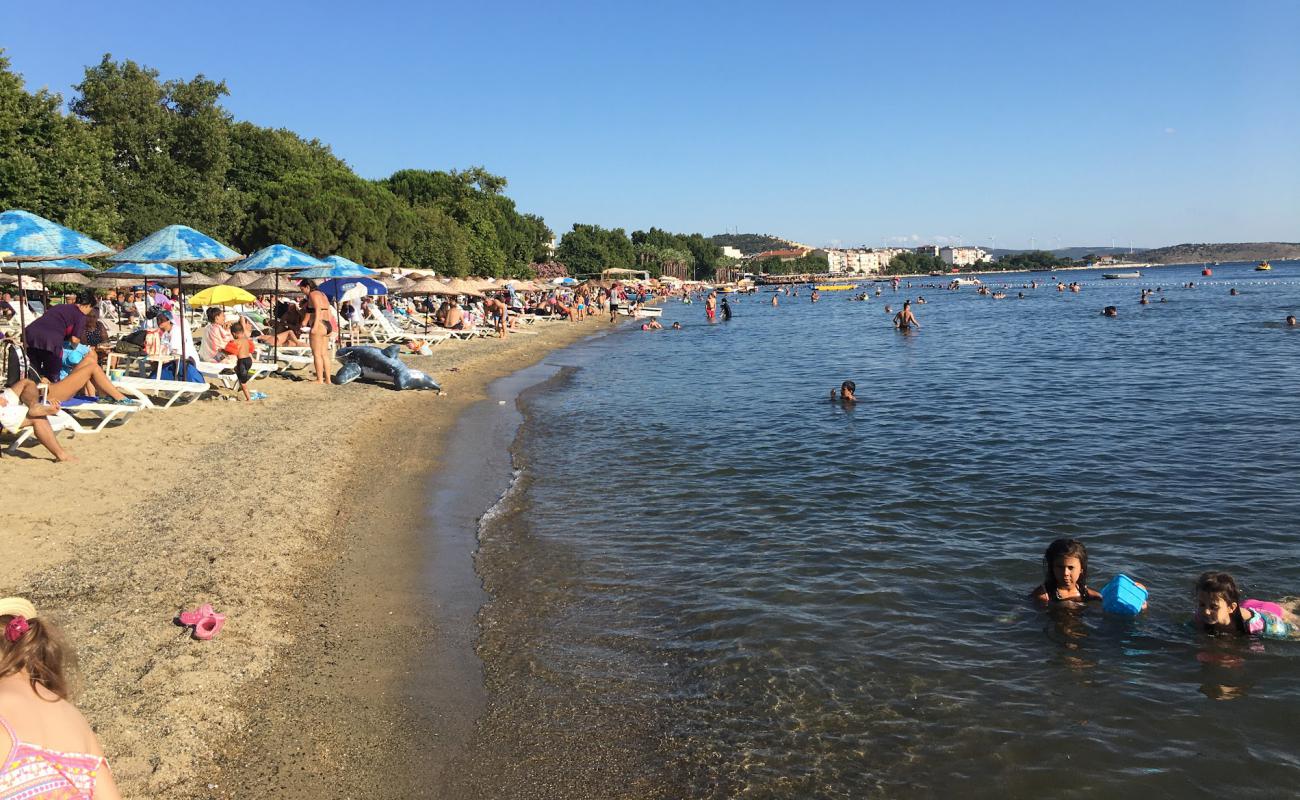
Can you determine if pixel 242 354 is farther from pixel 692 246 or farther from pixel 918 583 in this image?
pixel 692 246

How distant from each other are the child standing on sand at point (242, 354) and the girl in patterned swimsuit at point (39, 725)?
39.7ft

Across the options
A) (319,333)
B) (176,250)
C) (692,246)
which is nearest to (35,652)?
(176,250)

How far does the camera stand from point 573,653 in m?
5.99

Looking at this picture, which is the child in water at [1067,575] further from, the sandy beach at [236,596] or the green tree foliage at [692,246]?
the green tree foliage at [692,246]

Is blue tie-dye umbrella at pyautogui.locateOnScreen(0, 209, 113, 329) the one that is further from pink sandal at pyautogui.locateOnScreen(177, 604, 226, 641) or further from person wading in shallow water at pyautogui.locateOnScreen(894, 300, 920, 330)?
person wading in shallow water at pyautogui.locateOnScreen(894, 300, 920, 330)

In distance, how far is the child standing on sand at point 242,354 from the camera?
44.6 ft

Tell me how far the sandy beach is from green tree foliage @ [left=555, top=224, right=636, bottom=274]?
10054 cm

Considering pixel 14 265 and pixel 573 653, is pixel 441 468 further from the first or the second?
pixel 14 265

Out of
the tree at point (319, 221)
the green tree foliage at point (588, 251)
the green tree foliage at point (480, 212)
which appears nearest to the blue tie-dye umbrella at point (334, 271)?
the tree at point (319, 221)

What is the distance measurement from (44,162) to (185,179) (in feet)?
59.8

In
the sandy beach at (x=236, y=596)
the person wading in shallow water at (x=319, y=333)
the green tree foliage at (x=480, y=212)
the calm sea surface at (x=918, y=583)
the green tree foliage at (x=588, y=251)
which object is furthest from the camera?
the green tree foliage at (x=588, y=251)

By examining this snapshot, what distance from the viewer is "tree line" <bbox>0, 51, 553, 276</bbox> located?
77.0 ft

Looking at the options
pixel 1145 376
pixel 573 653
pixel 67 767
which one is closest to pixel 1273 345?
pixel 1145 376

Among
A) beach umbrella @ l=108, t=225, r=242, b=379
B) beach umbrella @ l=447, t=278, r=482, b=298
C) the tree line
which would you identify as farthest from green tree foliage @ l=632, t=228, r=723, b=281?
beach umbrella @ l=108, t=225, r=242, b=379
